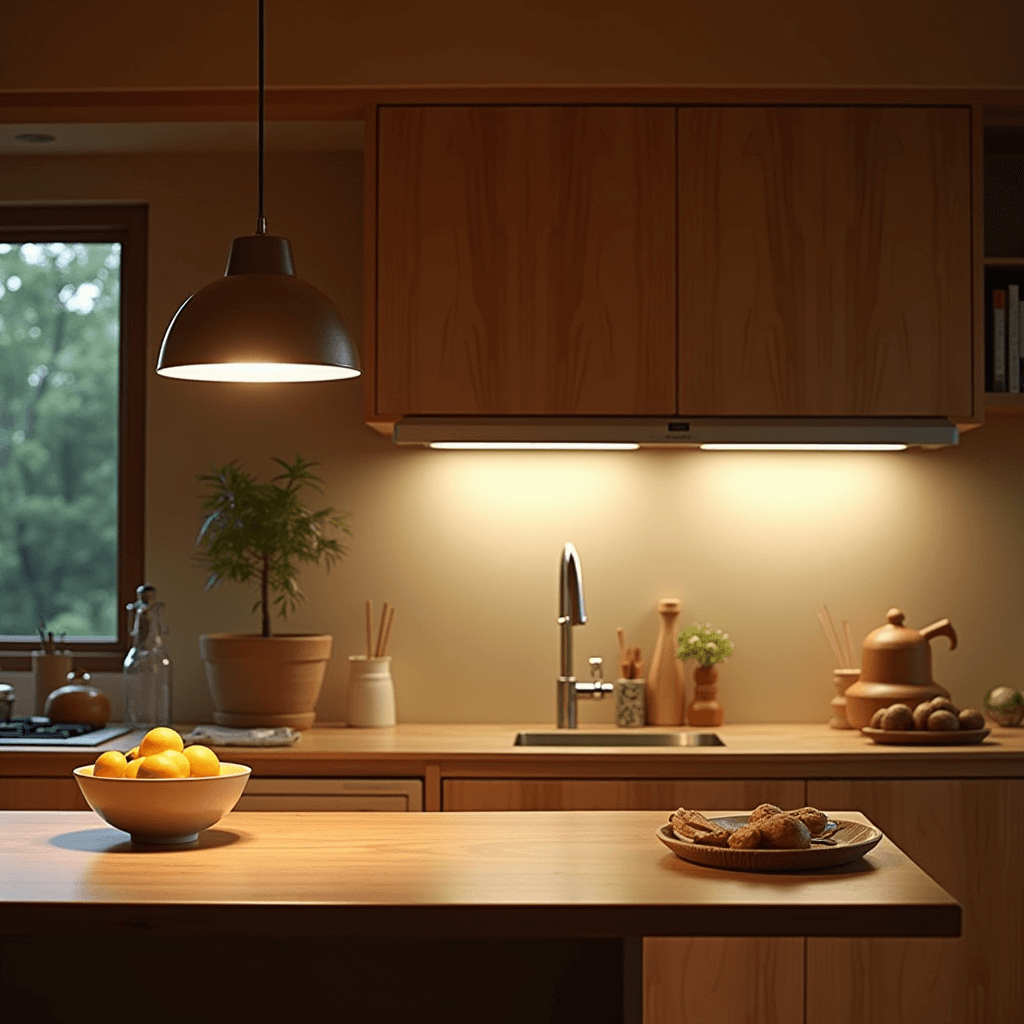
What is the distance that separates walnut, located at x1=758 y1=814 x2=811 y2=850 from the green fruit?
1844mm

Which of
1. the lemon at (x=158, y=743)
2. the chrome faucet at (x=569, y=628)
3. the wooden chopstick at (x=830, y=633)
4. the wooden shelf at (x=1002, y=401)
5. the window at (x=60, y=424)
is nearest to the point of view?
the lemon at (x=158, y=743)

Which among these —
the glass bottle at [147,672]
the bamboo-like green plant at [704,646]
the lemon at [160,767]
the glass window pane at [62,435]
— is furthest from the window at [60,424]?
the lemon at [160,767]

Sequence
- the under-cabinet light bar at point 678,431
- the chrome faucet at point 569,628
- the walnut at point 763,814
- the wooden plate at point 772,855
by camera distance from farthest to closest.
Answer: the chrome faucet at point 569,628
the under-cabinet light bar at point 678,431
the walnut at point 763,814
the wooden plate at point 772,855

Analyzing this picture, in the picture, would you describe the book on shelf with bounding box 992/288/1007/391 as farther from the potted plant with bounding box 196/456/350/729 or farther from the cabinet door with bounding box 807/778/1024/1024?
the potted plant with bounding box 196/456/350/729

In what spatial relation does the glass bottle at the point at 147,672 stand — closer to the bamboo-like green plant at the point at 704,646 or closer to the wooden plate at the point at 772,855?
the bamboo-like green plant at the point at 704,646

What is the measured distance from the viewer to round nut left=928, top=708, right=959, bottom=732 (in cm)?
313

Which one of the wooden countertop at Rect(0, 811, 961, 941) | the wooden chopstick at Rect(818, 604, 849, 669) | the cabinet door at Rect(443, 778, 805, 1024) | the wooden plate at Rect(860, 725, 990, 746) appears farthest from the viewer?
the wooden chopstick at Rect(818, 604, 849, 669)

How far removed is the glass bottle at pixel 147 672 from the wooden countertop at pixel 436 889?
141 centimetres

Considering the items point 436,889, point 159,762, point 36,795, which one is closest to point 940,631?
point 436,889

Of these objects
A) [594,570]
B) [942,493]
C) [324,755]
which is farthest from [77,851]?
[942,493]

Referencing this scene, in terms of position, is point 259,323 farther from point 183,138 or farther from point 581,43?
point 183,138

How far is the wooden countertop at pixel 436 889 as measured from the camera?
5.48ft

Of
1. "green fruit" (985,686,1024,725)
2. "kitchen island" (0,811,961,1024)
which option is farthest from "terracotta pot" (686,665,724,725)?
"kitchen island" (0,811,961,1024)

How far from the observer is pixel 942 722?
3129 mm
